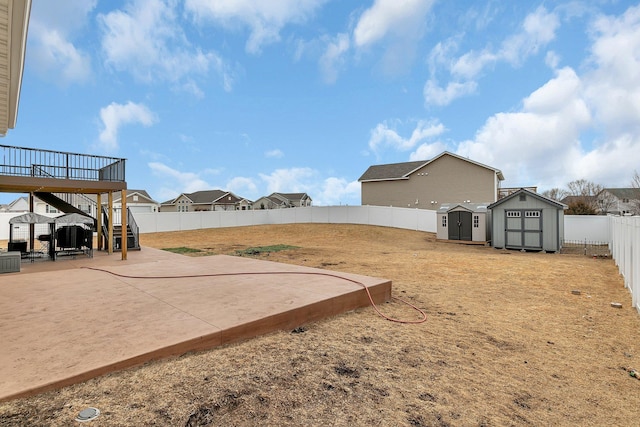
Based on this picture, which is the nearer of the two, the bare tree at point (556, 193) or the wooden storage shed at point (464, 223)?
the wooden storage shed at point (464, 223)

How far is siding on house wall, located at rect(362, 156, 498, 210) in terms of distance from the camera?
27219 millimetres

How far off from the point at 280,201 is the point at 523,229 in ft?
147

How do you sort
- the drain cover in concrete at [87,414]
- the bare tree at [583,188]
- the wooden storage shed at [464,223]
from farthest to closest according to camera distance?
the bare tree at [583,188]
the wooden storage shed at [464,223]
the drain cover in concrete at [87,414]

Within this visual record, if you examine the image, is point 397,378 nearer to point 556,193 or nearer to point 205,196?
point 556,193

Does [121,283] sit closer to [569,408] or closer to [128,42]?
[569,408]

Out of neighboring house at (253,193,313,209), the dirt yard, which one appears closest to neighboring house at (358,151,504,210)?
the dirt yard

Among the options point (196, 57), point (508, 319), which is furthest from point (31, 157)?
point (508, 319)

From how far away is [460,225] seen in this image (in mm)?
18859

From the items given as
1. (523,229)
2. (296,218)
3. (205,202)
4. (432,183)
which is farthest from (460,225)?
(205,202)

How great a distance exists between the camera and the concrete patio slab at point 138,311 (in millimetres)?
2914

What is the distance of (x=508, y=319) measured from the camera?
202 inches

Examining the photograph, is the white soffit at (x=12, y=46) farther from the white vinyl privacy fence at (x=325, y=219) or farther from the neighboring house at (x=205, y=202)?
the neighboring house at (x=205, y=202)

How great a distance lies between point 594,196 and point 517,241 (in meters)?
30.0

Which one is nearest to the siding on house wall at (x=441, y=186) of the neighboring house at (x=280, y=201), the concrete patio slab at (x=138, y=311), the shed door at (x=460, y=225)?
the shed door at (x=460, y=225)
